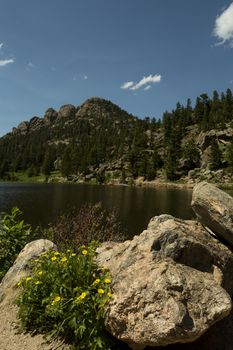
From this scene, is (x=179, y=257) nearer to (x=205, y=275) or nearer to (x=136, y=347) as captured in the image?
(x=205, y=275)

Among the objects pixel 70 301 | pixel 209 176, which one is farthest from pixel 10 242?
pixel 209 176

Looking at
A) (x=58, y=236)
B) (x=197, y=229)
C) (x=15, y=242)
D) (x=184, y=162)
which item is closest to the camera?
(x=197, y=229)

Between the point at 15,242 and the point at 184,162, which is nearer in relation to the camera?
the point at 15,242

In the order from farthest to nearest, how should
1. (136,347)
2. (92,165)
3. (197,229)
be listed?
(92,165) < (197,229) < (136,347)

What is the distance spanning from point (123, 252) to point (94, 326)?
6.62 ft

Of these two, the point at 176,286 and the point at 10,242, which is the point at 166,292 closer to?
the point at 176,286

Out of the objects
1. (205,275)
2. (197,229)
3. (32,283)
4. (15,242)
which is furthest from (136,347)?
(15,242)

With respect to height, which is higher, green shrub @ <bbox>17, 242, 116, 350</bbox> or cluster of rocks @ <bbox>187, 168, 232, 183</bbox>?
cluster of rocks @ <bbox>187, 168, 232, 183</bbox>

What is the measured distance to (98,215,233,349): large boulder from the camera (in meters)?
5.25

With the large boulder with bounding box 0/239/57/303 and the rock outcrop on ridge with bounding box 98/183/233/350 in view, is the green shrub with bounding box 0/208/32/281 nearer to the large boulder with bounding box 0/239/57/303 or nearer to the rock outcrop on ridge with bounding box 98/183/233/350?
the large boulder with bounding box 0/239/57/303

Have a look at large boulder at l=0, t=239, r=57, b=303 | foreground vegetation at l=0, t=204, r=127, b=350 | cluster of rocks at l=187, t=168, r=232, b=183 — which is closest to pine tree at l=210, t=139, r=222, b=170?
cluster of rocks at l=187, t=168, r=232, b=183

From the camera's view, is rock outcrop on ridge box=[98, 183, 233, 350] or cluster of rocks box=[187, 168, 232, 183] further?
cluster of rocks box=[187, 168, 232, 183]

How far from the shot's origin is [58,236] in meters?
13.5

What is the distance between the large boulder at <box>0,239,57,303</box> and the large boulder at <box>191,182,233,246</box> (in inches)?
188
